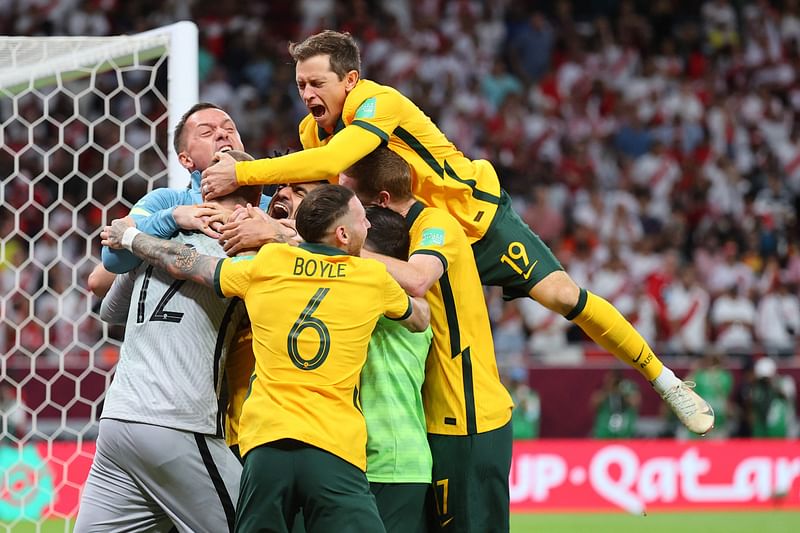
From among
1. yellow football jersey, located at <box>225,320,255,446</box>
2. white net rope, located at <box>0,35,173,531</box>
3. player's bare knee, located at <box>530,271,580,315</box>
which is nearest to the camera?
yellow football jersey, located at <box>225,320,255,446</box>

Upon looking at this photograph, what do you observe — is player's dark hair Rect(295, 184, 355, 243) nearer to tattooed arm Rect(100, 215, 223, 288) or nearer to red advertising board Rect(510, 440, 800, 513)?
tattooed arm Rect(100, 215, 223, 288)

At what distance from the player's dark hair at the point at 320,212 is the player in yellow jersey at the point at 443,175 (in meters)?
0.40

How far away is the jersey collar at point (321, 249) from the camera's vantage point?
14.3ft

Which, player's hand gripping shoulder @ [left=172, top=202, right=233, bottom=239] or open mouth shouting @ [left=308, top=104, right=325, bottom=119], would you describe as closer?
player's hand gripping shoulder @ [left=172, top=202, right=233, bottom=239]

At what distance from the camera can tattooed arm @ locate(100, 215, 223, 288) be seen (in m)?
4.45

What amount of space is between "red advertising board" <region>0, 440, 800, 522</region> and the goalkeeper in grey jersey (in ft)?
23.9

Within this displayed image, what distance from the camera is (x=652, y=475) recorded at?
38.9 ft

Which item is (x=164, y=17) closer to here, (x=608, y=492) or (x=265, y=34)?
(x=265, y=34)

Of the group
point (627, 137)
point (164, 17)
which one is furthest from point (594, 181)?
point (164, 17)

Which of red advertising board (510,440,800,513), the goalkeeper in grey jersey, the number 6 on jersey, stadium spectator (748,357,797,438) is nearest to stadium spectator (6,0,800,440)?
stadium spectator (748,357,797,438)

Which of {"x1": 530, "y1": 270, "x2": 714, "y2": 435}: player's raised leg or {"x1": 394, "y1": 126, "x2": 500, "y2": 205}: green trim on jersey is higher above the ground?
{"x1": 394, "y1": 126, "x2": 500, "y2": 205}: green trim on jersey

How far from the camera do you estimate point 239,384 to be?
15.7 feet

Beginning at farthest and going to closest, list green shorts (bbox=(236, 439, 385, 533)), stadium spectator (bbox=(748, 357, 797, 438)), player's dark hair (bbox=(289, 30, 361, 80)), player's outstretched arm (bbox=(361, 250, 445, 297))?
1. stadium spectator (bbox=(748, 357, 797, 438))
2. player's dark hair (bbox=(289, 30, 361, 80))
3. player's outstretched arm (bbox=(361, 250, 445, 297))
4. green shorts (bbox=(236, 439, 385, 533))

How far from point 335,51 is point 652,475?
25.6ft
